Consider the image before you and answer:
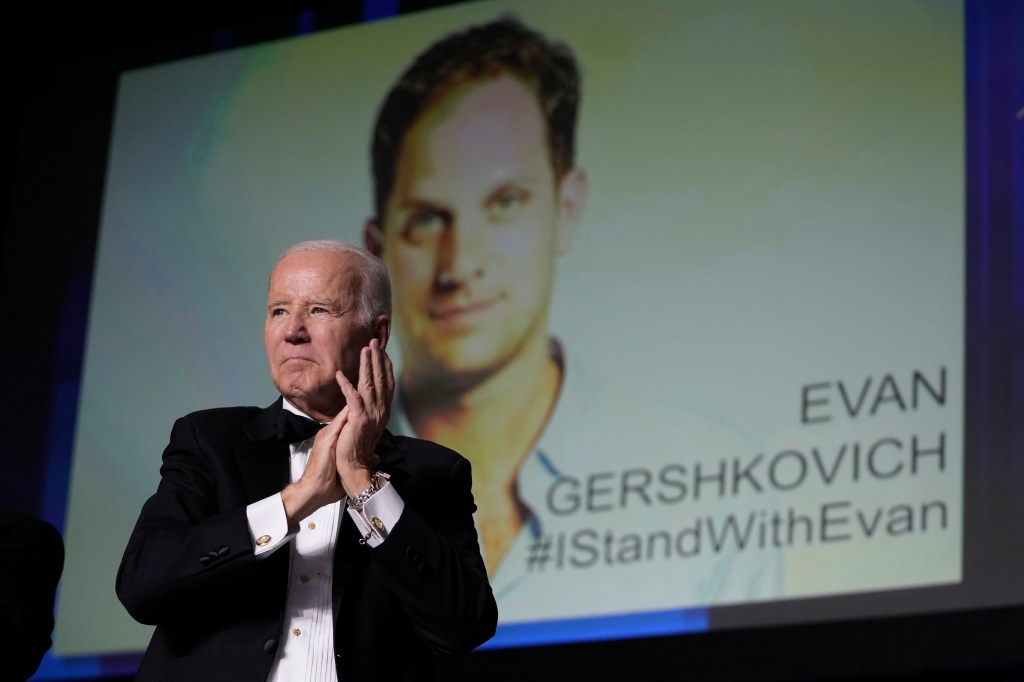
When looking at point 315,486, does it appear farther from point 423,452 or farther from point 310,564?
point 423,452

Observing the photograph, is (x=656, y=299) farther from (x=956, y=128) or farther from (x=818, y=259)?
(x=956, y=128)

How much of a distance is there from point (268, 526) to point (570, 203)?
2815 mm

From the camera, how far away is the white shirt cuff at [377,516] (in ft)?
7.91

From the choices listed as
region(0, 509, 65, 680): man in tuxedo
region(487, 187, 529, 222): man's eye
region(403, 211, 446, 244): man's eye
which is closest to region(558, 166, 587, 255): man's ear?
region(487, 187, 529, 222): man's eye

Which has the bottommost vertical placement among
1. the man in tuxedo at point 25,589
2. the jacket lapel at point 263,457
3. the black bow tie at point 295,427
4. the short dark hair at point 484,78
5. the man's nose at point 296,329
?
the man in tuxedo at point 25,589

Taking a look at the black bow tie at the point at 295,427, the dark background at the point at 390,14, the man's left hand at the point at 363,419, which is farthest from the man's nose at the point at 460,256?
the man's left hand at the point at 363,419

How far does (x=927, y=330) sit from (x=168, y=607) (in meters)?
2.59

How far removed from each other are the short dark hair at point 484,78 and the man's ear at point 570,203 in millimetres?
54

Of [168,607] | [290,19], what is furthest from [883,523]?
[290,19]

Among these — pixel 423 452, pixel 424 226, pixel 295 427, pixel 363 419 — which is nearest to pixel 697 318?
pixel 424 226

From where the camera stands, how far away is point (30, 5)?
643 cm

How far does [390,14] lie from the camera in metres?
5.75

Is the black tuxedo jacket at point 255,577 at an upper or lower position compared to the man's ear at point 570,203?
lower

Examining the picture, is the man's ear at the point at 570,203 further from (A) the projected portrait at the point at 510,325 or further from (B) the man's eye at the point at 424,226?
(B) the man's eye at the point at 424,226
